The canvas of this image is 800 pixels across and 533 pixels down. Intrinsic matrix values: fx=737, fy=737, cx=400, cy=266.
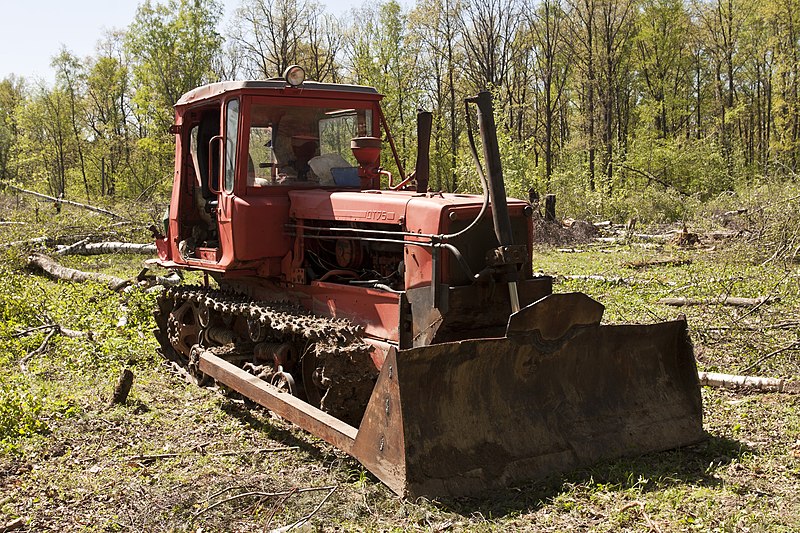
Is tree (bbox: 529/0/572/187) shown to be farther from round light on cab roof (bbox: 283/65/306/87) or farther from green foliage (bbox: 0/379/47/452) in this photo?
green foliage (bbox: 0/379/47/452)

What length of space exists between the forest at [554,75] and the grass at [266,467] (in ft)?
66.5

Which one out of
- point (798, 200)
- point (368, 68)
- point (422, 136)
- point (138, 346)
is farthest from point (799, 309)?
point (368, 68)

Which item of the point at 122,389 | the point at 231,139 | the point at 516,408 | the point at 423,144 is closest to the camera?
the point at 516,408

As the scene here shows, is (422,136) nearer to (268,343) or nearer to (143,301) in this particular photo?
(268,343)

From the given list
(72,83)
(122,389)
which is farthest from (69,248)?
(72,83)

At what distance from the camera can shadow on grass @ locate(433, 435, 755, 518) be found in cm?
439

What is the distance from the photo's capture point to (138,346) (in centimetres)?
871

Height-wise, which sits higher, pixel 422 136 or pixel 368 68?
pixel 368 68

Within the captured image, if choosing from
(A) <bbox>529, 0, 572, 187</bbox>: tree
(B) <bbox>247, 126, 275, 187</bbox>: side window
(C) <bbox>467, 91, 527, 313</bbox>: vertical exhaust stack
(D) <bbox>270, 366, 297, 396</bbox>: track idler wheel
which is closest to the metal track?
(D) <bbox>270, 366, 297, 396</bbox>: track idler wheel

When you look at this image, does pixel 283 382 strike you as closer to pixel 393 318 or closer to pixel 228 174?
pixel 393 318

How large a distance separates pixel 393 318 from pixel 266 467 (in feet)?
4.69

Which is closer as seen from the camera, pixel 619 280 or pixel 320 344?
pixel 320 344

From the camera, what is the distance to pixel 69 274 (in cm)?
1378

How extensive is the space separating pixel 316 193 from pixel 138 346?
358 centimetres
